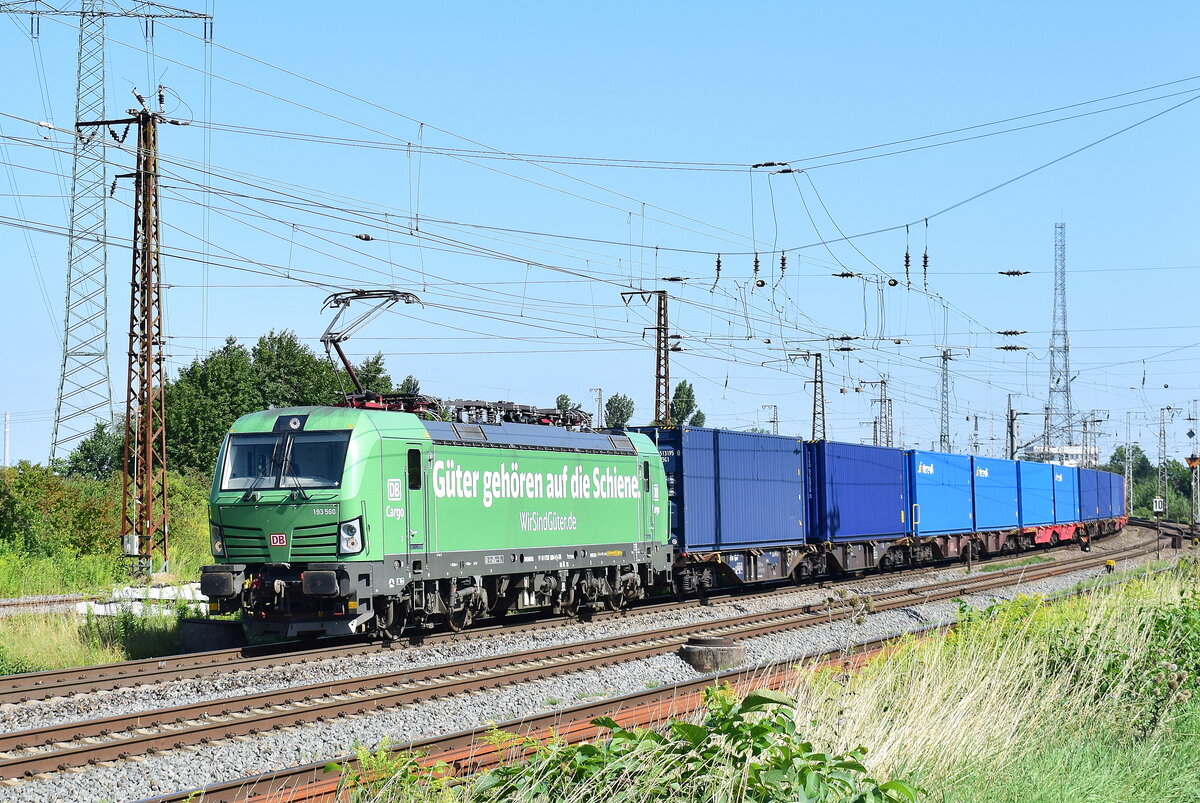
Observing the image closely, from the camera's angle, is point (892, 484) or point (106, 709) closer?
point (106, 709)

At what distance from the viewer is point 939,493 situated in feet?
120

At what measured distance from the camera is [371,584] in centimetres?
1678

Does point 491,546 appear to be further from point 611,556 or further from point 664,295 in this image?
point 664,295

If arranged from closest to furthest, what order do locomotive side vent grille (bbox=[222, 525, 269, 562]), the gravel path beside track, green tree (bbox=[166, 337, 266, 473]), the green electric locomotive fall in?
the gravel path beside track < the green electric locomotive < locomotive side vent grille (bbox=[222, 525, 269, 562]) < green tree (bbox=[166, 337, 266, 473])

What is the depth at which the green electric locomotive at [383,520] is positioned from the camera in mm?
16750

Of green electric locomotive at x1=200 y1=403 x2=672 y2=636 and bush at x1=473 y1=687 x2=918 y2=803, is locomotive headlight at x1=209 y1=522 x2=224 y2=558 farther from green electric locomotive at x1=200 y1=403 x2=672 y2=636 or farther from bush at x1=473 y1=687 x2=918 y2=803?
bush at x1=473 y1=687 x2=918 y2=803

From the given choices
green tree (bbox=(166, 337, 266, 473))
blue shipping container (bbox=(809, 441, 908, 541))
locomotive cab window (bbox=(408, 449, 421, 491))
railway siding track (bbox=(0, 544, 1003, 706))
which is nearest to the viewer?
railway siding track (bbox=(0, 544, 1003, 706))

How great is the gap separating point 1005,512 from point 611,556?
79.8ft

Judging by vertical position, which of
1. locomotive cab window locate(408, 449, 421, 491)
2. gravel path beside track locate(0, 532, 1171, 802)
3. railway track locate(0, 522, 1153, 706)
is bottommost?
gravel path beside track locate(0, 532, 1171, 802)

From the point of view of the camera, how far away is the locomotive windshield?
1688 cm

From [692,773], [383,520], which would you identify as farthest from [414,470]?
[692,773]

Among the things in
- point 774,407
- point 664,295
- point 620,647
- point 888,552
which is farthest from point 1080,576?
point 774,407

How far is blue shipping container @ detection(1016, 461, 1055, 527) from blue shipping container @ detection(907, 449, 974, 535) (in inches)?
235

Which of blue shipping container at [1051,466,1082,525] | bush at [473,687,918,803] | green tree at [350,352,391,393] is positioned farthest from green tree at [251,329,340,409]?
bush at [473,687,918,803]
